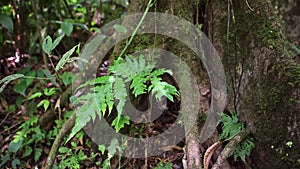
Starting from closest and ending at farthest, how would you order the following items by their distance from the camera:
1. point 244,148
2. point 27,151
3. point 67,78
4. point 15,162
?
point 244,148 → point 15,162 → point 27,151 → point 67,78

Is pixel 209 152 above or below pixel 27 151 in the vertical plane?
above

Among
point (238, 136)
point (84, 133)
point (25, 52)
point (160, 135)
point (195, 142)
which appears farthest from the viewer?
point (25, 52)

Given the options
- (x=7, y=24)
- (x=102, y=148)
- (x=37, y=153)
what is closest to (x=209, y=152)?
(x=102, y=148)

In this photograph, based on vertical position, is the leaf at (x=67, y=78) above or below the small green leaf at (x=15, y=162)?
above

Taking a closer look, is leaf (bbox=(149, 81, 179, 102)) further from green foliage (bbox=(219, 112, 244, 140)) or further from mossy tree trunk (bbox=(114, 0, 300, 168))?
green foliage (bbox=(219, 112, 244, 140))

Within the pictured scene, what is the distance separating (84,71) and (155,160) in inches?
36.5

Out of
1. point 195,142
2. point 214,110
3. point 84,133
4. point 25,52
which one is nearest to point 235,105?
point 214,110

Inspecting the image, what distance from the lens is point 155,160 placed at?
2.25 meters

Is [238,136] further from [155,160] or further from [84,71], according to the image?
[84,71]

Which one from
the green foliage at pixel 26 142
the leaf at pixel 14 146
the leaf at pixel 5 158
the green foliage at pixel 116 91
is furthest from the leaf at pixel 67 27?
the green foliage at pixel 116 91

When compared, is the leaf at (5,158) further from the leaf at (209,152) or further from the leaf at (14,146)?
the leaf at (209,152)

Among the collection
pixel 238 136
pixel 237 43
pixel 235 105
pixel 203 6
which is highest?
pixel 203 6

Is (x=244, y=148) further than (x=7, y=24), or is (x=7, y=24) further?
(x=7, y=24)

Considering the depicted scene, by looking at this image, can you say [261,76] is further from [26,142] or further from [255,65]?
[26,142]
